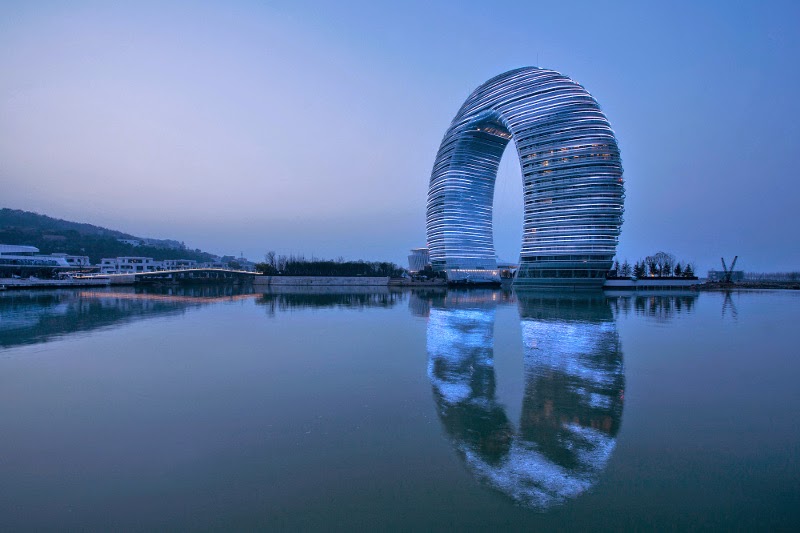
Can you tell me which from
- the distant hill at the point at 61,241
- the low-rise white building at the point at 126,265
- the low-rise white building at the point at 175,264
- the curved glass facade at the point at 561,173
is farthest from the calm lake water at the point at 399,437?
the distant hill at the point at 61,241

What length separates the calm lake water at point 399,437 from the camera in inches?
187

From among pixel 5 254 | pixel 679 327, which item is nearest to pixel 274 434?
pixel 679 327

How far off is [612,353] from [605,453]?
8.49 metres

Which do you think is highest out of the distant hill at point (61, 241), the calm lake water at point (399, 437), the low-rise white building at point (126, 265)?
the distant hill at point (61, 241)

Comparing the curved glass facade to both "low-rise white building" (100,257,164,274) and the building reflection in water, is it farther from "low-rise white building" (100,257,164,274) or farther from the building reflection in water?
"low-rise white building" (100,257,164,274)

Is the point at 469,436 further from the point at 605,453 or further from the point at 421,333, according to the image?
the point at 421,333

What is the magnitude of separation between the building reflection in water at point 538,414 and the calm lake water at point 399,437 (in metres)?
0.05

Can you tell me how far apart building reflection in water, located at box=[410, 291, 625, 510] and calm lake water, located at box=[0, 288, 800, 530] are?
0.15ft

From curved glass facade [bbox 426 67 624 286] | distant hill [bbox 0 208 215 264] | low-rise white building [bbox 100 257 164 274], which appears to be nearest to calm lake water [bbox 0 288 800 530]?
curved glass facade [bbox 426 67 624 286]

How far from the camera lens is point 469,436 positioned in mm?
A: 6816

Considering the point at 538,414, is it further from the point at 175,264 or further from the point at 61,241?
the point at 61,241

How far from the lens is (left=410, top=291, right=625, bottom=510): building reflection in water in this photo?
5.49 metres

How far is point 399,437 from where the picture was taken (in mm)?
6801

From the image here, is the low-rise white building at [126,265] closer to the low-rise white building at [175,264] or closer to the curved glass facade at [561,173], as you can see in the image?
the low-rise white building at [175,264]
